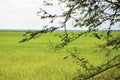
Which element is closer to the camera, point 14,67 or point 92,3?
point 92,3

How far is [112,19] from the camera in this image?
175 inches

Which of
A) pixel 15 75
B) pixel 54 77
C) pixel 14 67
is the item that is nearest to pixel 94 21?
pixel 54 77

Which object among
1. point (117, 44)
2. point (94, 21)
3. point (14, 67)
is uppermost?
point (94, 21)

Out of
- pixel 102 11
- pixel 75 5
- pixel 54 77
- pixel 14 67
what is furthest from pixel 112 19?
pixel 14 67

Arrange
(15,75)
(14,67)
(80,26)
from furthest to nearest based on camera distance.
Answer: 1. (14,67)
2. (15,75)
3. (80,26)

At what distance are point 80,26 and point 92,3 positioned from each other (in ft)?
1.24

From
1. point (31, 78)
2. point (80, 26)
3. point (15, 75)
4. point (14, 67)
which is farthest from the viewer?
point (14, 67)

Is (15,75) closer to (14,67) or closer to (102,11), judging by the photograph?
(14,67)

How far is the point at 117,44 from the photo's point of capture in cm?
437

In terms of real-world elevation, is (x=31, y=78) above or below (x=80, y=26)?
below

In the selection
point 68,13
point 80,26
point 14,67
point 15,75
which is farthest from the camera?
point 14,67

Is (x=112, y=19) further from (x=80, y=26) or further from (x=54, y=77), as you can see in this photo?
(x=54, y=77)

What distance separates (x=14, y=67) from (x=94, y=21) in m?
11.6

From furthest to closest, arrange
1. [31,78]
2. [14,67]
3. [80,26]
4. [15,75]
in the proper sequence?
[14,67]
[15,75]
[31,78]
[80,26]
